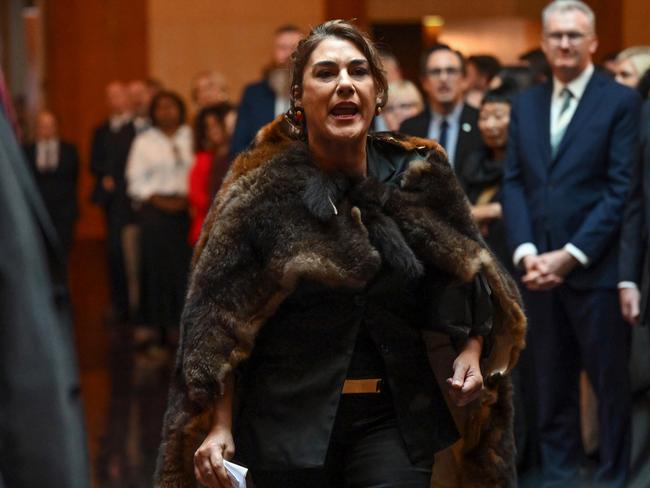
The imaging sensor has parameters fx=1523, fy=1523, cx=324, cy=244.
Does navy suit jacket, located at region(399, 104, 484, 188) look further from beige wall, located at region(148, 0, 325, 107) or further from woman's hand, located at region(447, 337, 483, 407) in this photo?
beige wall, located at region(148, 0, 325, 107)

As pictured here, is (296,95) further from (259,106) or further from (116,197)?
(116,197)

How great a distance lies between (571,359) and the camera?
689 cm

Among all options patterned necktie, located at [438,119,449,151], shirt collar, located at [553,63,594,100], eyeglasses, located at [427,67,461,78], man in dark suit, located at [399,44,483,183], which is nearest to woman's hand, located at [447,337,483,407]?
shirt collar, located at [553,63,594,100]

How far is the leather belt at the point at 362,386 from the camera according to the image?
387 centimetres

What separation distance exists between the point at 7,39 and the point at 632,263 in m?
19.8

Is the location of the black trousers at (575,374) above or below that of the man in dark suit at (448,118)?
below

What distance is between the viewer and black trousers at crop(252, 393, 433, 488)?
3.84 m

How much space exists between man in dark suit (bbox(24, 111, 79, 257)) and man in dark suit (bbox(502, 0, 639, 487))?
8652mm

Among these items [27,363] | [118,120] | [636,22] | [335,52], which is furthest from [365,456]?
[636,22]

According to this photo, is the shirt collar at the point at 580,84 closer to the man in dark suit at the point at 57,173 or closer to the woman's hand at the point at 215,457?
the woman's hand at the point at 215,457

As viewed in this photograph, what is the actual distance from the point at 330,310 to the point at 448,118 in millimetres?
4043

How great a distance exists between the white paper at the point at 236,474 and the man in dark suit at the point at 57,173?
37.6 feet

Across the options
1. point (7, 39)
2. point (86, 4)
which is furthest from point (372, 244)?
point (7, 39)

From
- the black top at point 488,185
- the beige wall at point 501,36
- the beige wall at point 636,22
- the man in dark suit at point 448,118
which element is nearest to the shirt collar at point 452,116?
the man in dark suit at point 448,118
